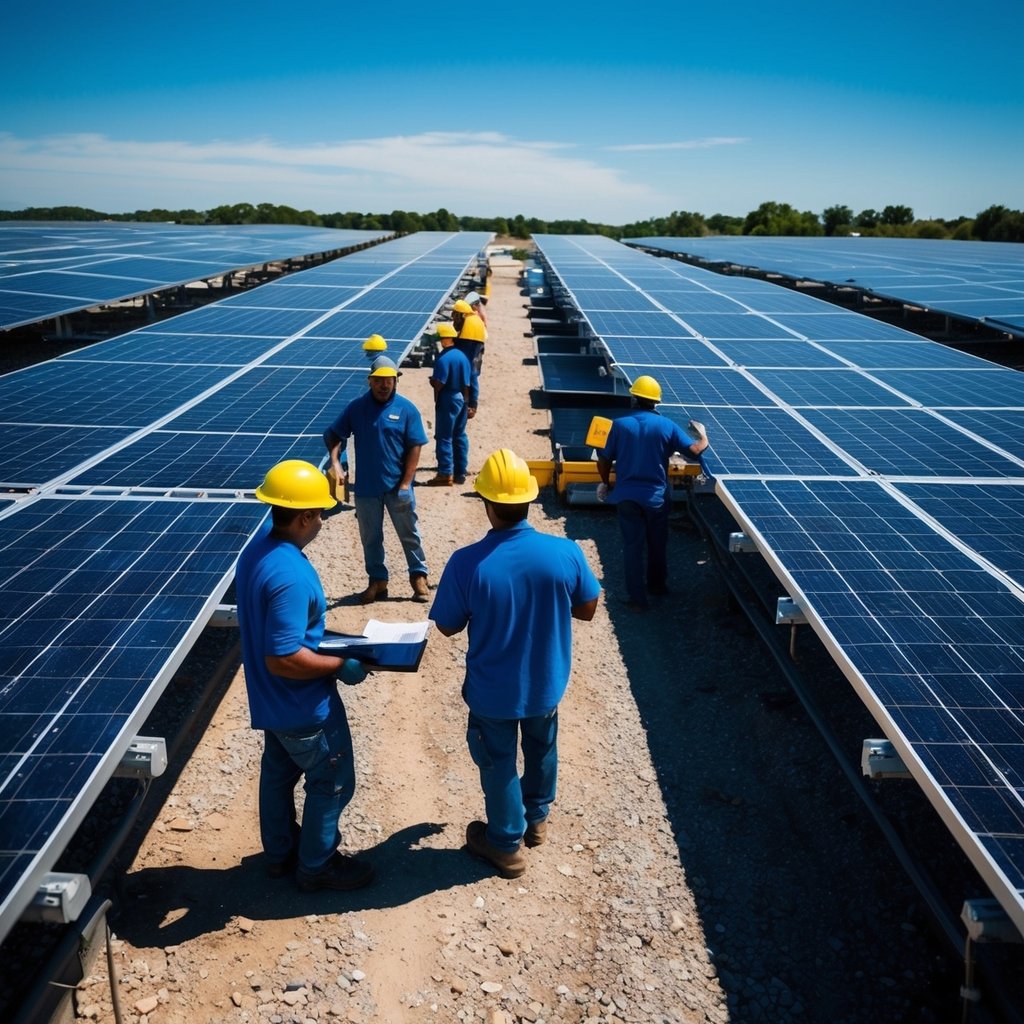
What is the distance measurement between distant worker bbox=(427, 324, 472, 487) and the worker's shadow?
22.0ft

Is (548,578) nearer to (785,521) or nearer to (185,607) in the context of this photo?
(185,607)

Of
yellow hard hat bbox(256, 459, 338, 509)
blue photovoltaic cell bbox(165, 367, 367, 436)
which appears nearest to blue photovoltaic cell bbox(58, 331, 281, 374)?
A: blue photovoltaic cell bbox(165, 367, 367, 436)

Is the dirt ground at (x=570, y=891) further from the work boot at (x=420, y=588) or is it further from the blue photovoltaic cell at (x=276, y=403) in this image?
the blue photovoltaic cell at (x=276, y=403)

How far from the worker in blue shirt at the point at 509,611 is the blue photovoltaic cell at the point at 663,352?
22.3ft

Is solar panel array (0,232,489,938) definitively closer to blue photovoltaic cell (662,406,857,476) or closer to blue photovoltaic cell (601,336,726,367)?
blue photovoltaic cell (601,336,726,367)

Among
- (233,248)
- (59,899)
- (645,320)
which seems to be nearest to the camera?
(59,899)

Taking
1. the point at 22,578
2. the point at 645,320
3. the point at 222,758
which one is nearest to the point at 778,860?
the point at 222,758

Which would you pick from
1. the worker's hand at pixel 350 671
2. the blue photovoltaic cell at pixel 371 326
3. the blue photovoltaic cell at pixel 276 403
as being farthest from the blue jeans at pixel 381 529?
the blue photovoltaic cell at pixel 371 326

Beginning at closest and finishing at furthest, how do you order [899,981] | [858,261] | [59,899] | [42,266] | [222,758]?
1. [59,899]
2. [899,981]
3. [222,758]
4. [42,266]
5. [858,261]

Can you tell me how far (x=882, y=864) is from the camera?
487 centimetres

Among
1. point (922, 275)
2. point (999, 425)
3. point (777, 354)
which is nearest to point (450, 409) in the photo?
point (777, 354)

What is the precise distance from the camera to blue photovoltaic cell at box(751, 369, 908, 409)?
363 inches

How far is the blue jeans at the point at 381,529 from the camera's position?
7574 millimetres

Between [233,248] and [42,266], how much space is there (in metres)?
11.7
